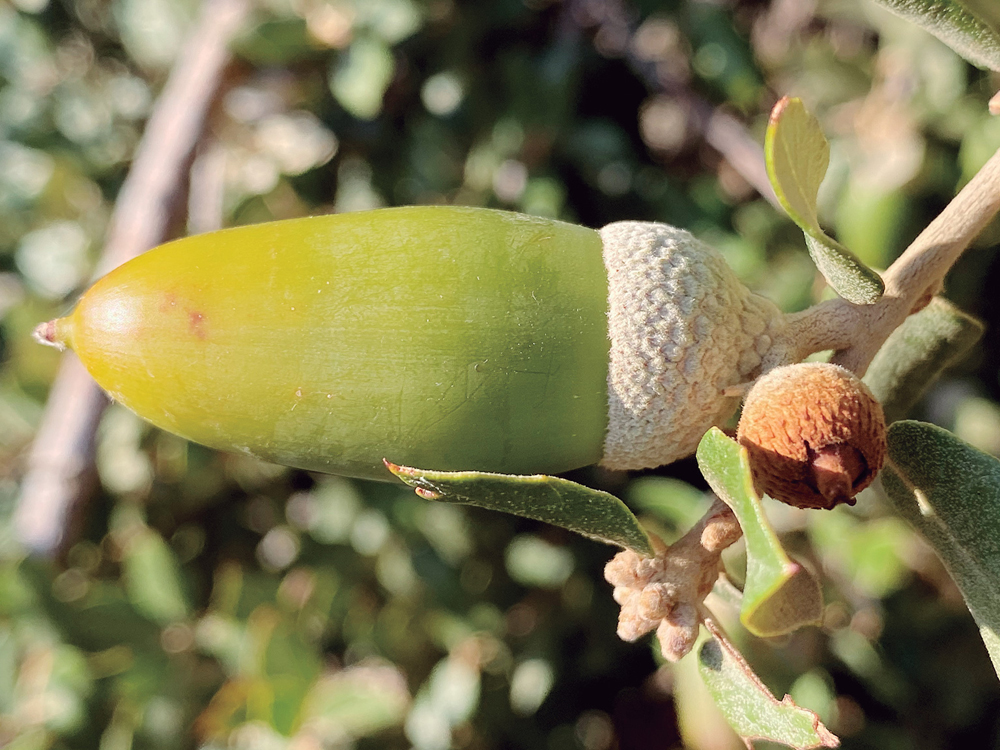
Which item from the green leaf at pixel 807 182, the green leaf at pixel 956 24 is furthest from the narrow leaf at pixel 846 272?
the green leaf at pixel 956 24

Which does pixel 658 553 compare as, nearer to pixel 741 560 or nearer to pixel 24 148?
pixel 741 560

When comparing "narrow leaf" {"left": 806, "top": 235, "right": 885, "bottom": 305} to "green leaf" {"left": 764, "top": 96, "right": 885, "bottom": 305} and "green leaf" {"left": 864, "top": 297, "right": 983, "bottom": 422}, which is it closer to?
"green leaf" {"left": 764, "top": 96, "right": 885, "bottom": 305}

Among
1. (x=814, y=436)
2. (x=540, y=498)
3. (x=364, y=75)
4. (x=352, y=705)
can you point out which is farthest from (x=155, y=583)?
(x=814, y=436)

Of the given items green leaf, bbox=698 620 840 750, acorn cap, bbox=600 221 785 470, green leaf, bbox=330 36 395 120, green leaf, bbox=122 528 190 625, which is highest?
acorn cap, bbox=600 221 785 470

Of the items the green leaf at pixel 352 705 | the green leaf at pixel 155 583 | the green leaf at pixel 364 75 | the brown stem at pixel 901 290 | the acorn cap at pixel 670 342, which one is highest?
the brown stem at pixel 901 290

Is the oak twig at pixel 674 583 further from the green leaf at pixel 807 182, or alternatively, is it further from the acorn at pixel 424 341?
the green leaf at pixel 807 182

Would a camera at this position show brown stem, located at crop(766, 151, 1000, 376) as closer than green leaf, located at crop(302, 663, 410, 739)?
Yes

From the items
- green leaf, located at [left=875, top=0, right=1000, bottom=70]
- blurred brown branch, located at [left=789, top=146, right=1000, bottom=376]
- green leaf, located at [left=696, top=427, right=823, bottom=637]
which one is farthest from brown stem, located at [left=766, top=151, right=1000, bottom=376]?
green leaf, located at [left=696, top=427, right=823, bottom=637]

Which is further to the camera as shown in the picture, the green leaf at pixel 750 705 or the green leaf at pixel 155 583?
the green leaf at pixel 155 583
